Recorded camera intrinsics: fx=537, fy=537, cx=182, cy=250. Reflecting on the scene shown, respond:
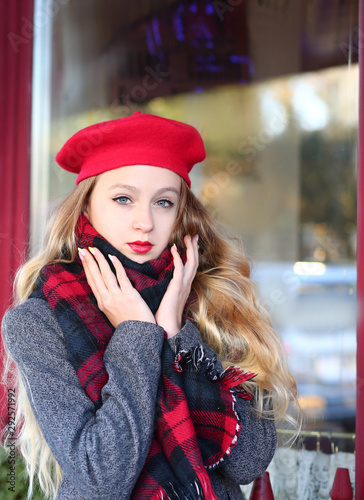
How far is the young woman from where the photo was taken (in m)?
1.22

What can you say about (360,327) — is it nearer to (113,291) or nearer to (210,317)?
(210,317)

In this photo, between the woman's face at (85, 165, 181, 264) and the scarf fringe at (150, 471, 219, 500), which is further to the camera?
the woman's face at (85, 165, 181, 264)

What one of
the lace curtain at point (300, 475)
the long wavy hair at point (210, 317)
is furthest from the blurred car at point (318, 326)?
the long wavy hair at point (210, 317)

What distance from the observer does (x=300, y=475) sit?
2670 millimetres

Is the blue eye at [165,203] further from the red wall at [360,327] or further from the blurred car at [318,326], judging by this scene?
the blurred car at [318,326]

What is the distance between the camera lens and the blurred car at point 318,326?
115 inches

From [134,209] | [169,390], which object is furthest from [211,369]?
[134,209]

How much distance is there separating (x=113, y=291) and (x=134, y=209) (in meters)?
0.24

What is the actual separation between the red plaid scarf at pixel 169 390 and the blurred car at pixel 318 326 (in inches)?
66.7

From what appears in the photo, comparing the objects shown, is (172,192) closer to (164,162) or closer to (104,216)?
(164,162)

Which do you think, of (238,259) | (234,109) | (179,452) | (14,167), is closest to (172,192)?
(238,259)

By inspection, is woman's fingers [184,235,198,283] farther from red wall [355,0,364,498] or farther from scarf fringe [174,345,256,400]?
red wall [355,0,364,498]

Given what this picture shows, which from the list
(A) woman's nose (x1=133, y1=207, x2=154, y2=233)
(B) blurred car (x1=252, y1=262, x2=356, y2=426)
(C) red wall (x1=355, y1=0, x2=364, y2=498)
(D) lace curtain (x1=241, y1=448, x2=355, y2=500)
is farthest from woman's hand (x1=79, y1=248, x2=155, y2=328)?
(B) blurred car (x1=252, y1=262, x2=356, y2=426)

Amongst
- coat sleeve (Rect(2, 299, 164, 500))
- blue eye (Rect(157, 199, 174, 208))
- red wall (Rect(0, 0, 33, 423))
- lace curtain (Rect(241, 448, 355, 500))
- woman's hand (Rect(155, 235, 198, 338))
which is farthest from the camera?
red wall (Rect(0, 0, 33, 423))
